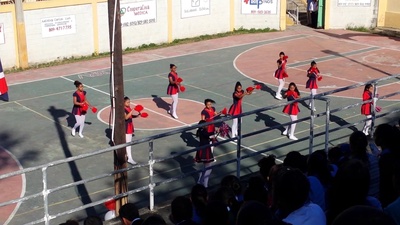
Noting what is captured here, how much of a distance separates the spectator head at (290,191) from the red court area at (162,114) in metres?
14.6

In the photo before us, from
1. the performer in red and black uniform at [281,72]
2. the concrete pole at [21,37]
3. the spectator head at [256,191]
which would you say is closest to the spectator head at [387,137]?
the spectator head at [256,191]

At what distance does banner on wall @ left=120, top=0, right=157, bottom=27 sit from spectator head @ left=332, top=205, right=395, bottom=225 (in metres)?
27.5

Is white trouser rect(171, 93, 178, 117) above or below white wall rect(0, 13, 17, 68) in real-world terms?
below

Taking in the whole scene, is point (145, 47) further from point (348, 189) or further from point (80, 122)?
point (348, 189)

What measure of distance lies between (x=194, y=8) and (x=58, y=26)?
7.43 m

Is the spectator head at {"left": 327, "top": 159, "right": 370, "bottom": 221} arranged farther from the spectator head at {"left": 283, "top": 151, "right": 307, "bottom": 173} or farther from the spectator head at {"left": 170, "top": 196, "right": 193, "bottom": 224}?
the spectator head at {"left": 283, "top": 151, "right": 307, "bottom": 173}

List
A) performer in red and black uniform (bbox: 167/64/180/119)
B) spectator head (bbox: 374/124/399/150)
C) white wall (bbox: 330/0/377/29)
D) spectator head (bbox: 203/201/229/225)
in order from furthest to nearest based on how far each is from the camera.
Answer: white wall (bbox: 330/0/377/29)
performer in red and black uniform (bbox: 167/64/180/119)
spectator head (bbox: 374/124/399/150)
spectator head (bbox: 203/201/229/225)

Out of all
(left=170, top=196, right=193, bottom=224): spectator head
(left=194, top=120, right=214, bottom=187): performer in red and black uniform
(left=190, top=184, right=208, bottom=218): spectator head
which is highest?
(left=170, top=196, right=193, bottom=224): spectator head

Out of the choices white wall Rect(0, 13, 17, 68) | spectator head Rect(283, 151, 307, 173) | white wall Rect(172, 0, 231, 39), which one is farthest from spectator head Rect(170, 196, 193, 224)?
white wall Rect(172, 0, 231, 39)

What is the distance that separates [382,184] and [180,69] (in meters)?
20.8

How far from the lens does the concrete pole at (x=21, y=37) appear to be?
27078mm

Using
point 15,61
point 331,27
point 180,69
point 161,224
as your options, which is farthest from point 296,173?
point 331,27

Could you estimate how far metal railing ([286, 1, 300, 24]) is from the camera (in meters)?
37.2

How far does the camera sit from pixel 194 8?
3328cm
